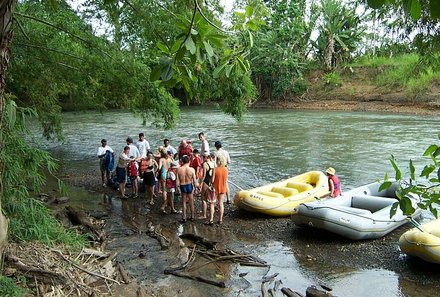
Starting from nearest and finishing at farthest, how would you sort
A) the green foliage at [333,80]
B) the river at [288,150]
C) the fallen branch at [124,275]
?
1. the fallen branch at [124,275]
2. the river at [288,150]
3. the green foliage at [333,80]

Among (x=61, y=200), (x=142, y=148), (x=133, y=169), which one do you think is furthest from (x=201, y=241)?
(x=142, y=148)

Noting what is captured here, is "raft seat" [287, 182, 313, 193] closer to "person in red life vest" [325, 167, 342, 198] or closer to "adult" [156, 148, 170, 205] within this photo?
"person in red life vest" [325, 167, 342, 198]

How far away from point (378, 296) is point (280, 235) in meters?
2.52

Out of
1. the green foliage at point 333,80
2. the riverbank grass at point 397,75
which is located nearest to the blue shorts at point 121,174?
the riverbank grass at point 397,75

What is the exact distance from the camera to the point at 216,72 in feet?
6.91

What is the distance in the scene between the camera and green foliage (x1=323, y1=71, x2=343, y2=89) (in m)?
37.5

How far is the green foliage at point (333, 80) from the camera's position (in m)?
37.5

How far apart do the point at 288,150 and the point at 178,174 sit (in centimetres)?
1015

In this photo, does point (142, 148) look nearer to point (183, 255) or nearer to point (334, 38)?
point (183, 255)

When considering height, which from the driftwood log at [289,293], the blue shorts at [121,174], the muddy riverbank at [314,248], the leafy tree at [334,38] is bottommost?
the muddy riverbank at [314,248]

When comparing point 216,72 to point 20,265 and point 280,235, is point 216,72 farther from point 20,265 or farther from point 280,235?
point 280,235

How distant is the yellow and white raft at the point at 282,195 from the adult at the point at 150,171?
192cm

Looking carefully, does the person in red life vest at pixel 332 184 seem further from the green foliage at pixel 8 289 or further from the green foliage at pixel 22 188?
the green foliage at pixel 8 289

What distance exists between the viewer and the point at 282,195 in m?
9.84
